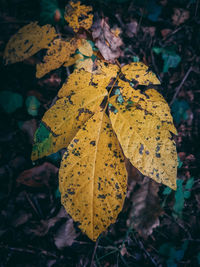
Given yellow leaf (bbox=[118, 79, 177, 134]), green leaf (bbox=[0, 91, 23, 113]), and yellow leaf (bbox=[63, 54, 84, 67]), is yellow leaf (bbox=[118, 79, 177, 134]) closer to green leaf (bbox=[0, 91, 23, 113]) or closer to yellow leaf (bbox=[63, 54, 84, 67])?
yellow leaf (bbox=[63, 54, 84, 67])

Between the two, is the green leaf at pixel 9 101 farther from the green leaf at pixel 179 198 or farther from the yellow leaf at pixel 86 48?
the green leaf at pixel 179 198

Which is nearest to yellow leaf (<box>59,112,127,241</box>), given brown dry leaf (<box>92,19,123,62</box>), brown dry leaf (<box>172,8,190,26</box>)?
brown dry leaf (<box>92,19,123,62</box>)

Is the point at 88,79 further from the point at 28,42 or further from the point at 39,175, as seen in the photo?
the point at 39,175

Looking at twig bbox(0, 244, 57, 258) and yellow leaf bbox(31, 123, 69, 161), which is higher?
yellow leaf bbox(31, 123, 69, 161)

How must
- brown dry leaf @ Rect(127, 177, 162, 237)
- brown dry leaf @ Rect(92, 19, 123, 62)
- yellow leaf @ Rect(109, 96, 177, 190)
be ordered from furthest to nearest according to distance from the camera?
brown dry leaf @ Rect(127, 177, 162, 237)
brown dry leaf @ Rect(92, 19, 123, 62)
yellow leaf @ Rect(109, 96, 177, 190)

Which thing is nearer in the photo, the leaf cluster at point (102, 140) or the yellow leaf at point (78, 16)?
the leaf cluster at point (102, 140)

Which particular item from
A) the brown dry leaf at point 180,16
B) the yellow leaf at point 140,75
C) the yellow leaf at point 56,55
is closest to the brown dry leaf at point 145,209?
the yellow leaf at point 140,75
